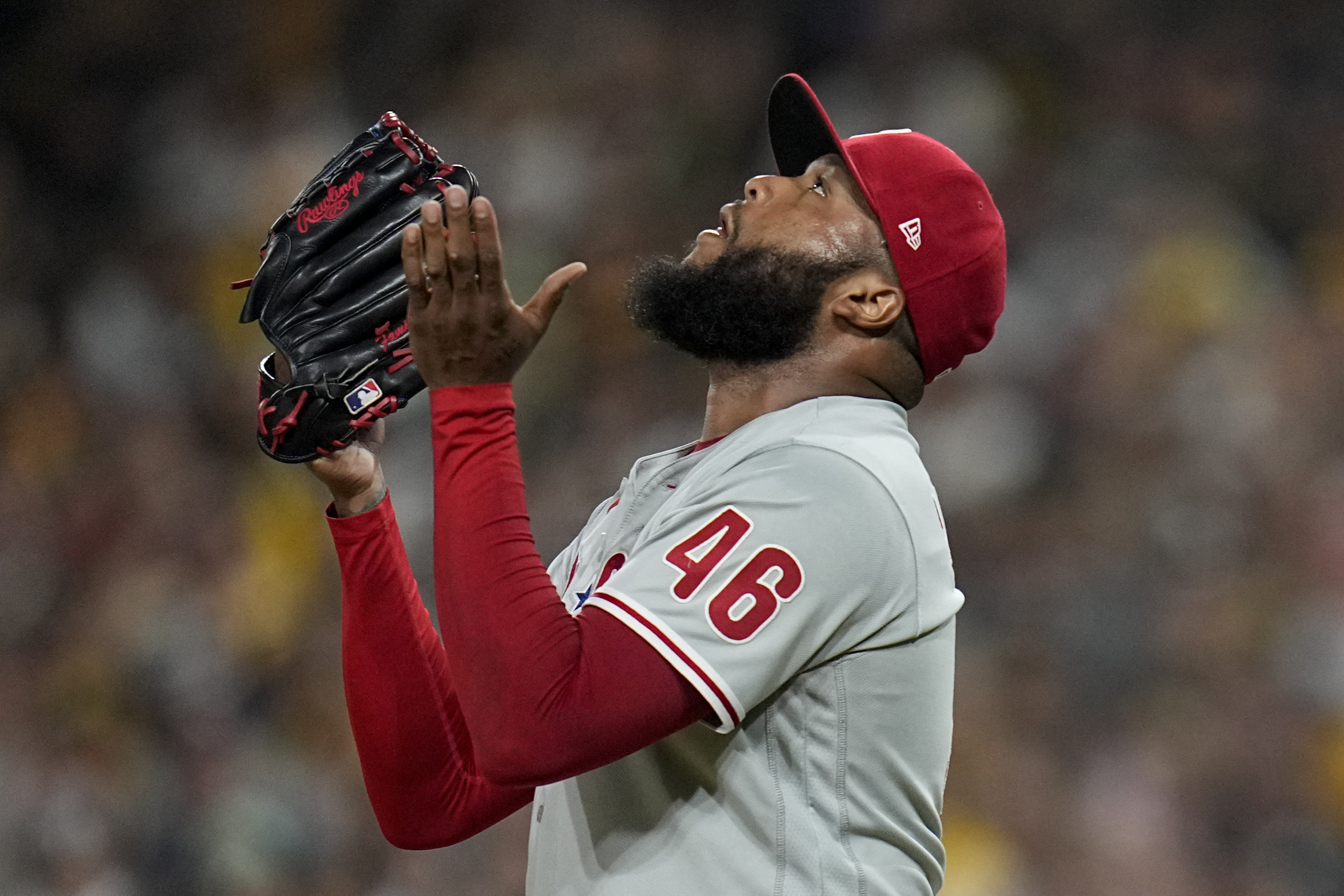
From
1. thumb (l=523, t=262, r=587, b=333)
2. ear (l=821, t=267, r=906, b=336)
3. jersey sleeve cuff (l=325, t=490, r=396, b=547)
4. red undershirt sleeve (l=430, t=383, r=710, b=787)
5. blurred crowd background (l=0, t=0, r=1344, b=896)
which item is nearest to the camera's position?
red undershirt sleeve (l=430, t=383, r=710, b=787)

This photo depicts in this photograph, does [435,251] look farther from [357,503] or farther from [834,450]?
[357,503]

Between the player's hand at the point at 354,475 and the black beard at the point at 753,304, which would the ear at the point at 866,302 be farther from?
the player's hand at the point at 354,475

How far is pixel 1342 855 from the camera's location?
357cm

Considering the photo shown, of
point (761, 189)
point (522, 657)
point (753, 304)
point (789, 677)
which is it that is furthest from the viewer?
point (761, 189)

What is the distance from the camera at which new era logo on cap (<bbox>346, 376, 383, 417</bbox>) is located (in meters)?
1.64

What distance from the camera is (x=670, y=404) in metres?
4.34

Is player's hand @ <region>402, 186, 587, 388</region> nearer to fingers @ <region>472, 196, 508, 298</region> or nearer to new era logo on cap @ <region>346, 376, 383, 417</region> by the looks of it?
fingers @ <region>472, 196, 508, 298</region>

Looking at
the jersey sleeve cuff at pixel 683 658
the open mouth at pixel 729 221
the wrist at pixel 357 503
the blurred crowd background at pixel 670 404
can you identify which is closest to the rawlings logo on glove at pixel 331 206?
the wrist at pixel 357 503

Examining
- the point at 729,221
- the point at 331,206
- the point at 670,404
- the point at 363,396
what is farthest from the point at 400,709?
the point at 670,404

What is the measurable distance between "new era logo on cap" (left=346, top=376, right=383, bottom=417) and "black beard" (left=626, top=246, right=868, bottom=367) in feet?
1.16

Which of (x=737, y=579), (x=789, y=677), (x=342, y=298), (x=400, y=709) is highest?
(x=342, y=298)

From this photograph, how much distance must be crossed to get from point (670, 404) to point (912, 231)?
8.84ft

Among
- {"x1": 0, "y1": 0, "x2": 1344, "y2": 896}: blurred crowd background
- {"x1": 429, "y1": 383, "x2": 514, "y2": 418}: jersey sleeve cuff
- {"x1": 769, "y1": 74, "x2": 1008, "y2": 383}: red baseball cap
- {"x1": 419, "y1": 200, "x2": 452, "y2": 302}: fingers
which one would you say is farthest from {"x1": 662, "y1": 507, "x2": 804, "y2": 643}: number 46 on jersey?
{"x1": 0, "y1": 0, "x2": 1344, "y2": 896}: blurred crowd background

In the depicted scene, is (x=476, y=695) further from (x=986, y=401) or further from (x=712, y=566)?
(x=986, y=401)
